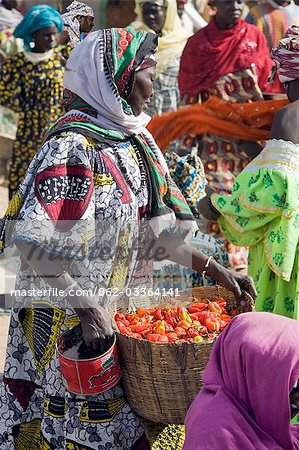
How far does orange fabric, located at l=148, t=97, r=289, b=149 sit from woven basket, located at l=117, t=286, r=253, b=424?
261cm

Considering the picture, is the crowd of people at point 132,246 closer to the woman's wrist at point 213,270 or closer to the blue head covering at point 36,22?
the woman's wrist at point 213,270

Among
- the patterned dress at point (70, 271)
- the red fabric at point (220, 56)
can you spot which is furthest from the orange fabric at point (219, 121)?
the patterned dress at point (70, 271)

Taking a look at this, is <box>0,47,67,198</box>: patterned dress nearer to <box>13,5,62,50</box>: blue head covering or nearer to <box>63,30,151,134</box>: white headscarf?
<box>13,5,62,50</box>: blue head covering

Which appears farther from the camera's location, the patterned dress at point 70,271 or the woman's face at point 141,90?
the woman's face at point 141,90

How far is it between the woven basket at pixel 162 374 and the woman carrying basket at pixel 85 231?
0.11 metres

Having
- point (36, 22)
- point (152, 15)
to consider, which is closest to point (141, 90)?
point (36, 22)

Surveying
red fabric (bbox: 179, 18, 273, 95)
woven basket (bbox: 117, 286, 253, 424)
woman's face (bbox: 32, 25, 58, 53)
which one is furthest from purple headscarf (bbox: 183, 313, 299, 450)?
woman's face (bbox: 32, 25, 58, 53)

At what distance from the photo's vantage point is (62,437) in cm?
357

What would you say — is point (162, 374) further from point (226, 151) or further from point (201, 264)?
point (226, 151)

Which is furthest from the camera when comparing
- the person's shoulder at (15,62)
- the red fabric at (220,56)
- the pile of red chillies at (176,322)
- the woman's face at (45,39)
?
the woman's face at (45,39)

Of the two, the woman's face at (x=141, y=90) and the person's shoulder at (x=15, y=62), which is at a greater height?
the woman's face at (x=141, y=90)

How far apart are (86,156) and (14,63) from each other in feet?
17.8

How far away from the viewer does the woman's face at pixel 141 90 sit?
3590 mm

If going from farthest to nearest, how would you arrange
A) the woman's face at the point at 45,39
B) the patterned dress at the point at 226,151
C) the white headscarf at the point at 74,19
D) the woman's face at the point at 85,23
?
the woman's face at the point at 45,39 → the patterned dress at the point at 226,151 → the woman's face at the point at 85,23 → the white headscarf at the point at 74,19
